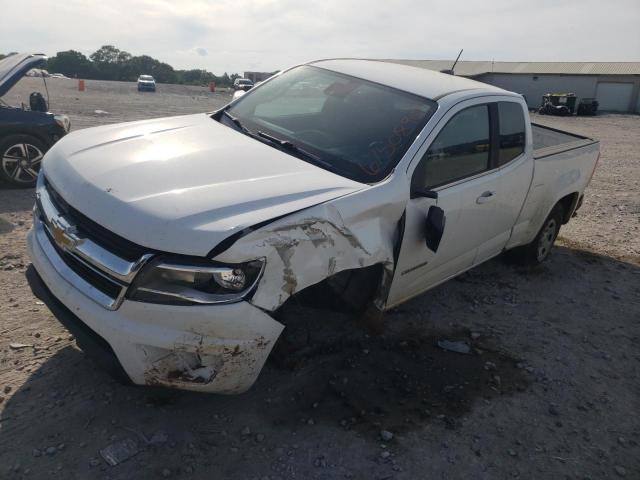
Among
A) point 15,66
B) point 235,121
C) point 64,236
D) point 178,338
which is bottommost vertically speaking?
point 178,338

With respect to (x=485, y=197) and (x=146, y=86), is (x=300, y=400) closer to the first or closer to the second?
(x=485, y=197)

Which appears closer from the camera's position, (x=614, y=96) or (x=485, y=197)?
(x=485, y=197)

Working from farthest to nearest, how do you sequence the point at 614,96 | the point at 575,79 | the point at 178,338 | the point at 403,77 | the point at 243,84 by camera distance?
the point at 575,79, the point at 614,96, the point at 243,84, the point at 403,77, the point at 178,338

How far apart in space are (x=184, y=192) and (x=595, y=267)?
15.5 ft

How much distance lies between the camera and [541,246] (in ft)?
17.5

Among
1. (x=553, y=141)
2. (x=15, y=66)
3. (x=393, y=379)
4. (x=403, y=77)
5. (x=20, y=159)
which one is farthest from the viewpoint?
(x=20, y=159)

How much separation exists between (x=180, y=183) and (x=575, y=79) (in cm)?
4782

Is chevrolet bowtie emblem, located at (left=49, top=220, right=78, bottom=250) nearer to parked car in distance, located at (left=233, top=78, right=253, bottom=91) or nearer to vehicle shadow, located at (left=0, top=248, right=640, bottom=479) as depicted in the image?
vehicle shadow, located at (left=0, top=248, right=640, bottom=479)

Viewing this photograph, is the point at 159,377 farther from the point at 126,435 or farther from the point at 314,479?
the point at 314,479

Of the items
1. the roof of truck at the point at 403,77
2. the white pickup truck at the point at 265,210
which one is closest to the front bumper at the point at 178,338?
the white pickup truck at the point at 265,210

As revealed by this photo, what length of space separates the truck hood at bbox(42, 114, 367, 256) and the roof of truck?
112cm

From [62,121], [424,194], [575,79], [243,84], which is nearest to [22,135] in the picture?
[62,121]

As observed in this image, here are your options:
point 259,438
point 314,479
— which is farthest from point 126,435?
point 314,479

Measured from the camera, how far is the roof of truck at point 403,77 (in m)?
3.72
